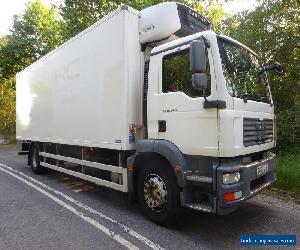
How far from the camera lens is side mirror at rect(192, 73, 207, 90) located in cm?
436

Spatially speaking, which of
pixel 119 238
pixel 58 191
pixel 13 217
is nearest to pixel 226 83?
pixel 119 238

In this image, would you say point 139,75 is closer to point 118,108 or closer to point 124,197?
point 118,108

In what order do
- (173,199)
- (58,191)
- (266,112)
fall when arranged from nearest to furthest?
1. (173,199)
2. (266,112)
3. (58,191)

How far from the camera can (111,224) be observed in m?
5.27

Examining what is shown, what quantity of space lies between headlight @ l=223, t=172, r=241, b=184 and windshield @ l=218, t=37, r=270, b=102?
110 centimetres

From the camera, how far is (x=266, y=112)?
216 inches

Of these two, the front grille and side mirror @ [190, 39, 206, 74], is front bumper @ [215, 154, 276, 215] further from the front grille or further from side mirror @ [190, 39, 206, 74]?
side mirror @ [190, 39, 206, 74]

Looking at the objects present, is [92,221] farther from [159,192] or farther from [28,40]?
[28,40]

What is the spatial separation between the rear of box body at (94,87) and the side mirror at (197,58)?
4.91 ft

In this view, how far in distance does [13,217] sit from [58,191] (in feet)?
6.44

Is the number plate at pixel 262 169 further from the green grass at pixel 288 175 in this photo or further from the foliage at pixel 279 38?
the foliage at pixel 279 38

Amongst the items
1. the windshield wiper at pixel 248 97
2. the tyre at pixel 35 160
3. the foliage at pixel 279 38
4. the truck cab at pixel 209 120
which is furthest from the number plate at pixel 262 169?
the tyre at pixel 35 160

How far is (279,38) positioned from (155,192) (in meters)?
8.89

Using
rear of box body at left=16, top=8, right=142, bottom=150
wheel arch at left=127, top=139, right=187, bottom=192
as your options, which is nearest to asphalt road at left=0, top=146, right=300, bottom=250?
wheel arch at left=127, top=139, right=187, bottom=192
